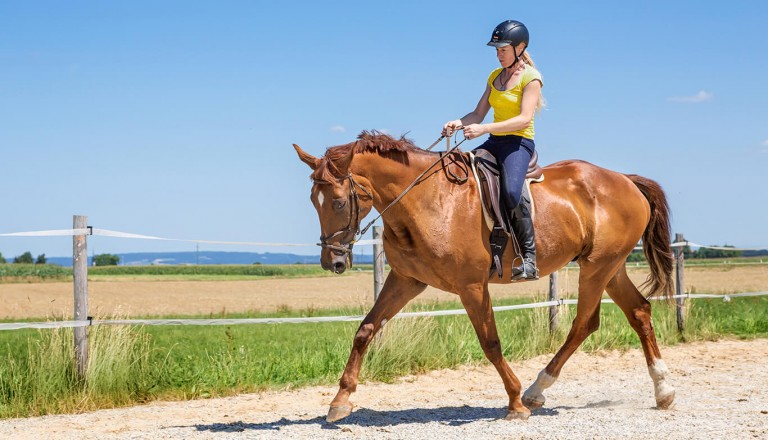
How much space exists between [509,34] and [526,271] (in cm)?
182

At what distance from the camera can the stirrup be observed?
19.4 feet

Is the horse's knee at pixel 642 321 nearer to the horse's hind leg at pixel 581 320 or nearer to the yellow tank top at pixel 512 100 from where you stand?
the horse's hind leg at pixel 581 320

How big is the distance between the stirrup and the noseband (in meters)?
1.30

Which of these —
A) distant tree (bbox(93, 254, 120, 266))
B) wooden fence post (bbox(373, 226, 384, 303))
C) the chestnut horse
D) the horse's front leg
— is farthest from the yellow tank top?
distant tree (bbox(93, 254, 120, 266))

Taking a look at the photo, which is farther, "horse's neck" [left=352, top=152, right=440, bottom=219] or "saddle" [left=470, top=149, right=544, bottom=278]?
"saddle" [left=470, top=149, right=544, bottom=278]

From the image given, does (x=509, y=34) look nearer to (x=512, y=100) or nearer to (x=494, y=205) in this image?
(x=512, y=100)

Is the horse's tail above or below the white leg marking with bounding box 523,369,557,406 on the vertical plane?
above

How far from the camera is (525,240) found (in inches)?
235

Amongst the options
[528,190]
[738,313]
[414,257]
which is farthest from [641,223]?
[738,313]

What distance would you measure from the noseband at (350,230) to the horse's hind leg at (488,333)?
97 cm

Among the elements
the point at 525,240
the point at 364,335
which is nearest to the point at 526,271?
the point at 525,240

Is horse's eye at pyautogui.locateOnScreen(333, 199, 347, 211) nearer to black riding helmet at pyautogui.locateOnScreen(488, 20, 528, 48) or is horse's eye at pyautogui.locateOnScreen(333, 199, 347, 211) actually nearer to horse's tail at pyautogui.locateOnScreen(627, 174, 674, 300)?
black riding helmet at pyautogui.locateOnScreen(488, 20, 528, 48)

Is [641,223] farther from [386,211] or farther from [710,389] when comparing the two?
[386,211]

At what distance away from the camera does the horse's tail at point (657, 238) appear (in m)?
7.43
